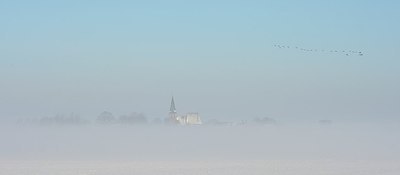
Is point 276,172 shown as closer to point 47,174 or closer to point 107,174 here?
point 107,174

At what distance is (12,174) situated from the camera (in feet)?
231

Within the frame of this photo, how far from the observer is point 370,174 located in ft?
226

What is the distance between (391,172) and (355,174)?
3.90m

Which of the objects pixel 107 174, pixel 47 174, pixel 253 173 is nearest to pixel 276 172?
pixel 253 173

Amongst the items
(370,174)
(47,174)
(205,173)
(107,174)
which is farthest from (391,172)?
(47,174)

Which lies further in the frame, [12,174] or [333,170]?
[333,170]

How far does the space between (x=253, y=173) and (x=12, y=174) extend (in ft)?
63.5

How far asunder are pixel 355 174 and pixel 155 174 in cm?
1586

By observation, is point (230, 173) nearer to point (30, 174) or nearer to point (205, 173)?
point (205, 173)

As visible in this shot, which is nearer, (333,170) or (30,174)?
(30,174)

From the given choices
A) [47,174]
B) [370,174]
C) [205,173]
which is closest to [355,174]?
[370,174]

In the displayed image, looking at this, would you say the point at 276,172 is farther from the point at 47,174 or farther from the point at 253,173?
the point at 47,174

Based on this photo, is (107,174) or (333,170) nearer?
(107,174)

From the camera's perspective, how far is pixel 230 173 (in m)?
72.8
